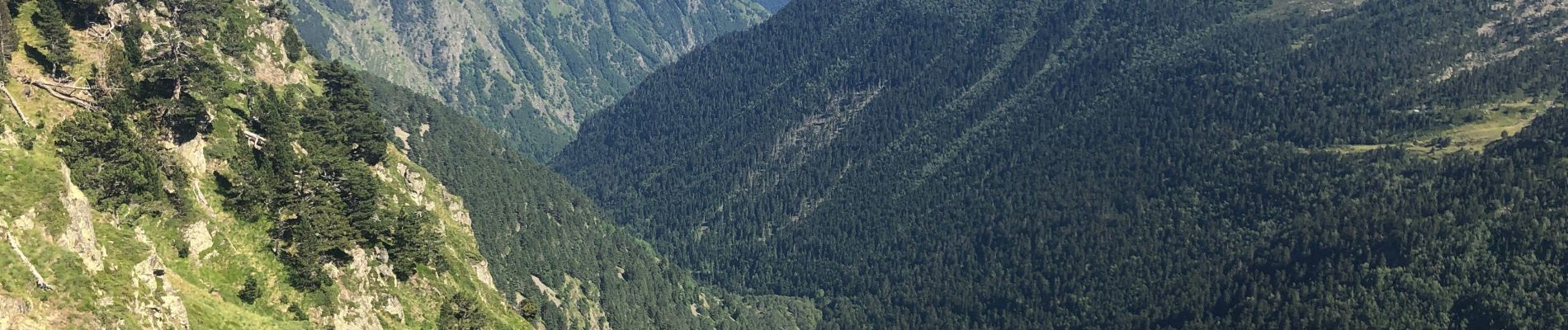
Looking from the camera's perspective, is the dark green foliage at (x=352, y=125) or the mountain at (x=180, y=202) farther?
the dark green foliage at (x=352, y=125)

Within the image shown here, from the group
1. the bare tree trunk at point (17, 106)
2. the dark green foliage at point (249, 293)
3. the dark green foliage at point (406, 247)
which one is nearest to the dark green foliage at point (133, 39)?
the bare tree trunk at point (17, 106)

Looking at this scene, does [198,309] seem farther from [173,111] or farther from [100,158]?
[173,111]

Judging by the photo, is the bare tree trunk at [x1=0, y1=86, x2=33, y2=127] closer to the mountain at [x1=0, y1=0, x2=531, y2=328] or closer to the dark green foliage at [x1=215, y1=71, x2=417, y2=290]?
the mountain at [x1=0, y1=0, x2=531, y2=328]

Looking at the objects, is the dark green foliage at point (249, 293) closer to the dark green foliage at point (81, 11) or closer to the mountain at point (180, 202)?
the mountain at point (180, 202)

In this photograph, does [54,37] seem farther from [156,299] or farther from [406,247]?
[156,299]

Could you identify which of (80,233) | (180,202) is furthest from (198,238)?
(80,233)

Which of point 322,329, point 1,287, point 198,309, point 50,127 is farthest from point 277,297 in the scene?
point 1,287
